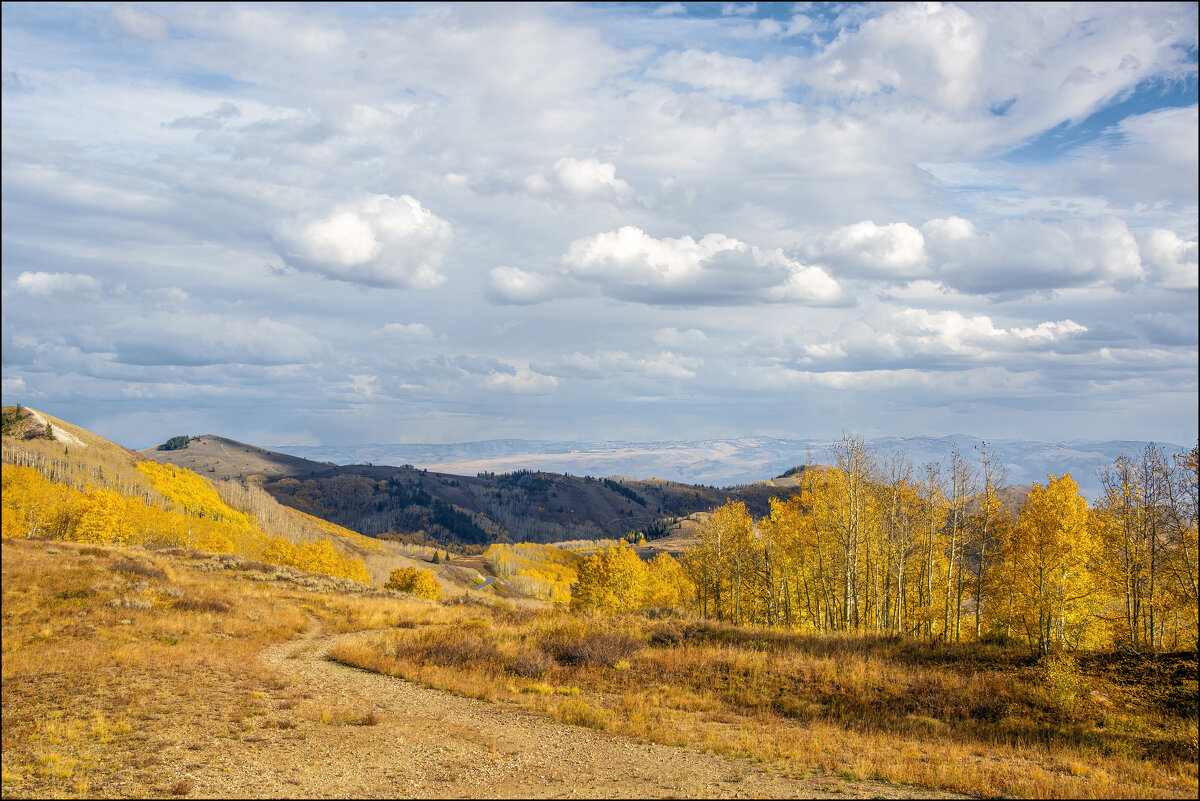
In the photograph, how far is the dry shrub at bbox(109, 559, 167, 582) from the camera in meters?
28.5

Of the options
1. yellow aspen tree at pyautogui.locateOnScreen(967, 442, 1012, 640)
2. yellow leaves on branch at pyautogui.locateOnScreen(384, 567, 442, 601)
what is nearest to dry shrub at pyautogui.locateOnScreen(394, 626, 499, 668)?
yellow aspen tree at pyautogui.locateOnScreen(967, 442, 1012, 640)

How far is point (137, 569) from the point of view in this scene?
101 ft

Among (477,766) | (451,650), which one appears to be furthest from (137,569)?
(477,766)

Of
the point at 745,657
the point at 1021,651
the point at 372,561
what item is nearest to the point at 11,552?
the point at 745,657

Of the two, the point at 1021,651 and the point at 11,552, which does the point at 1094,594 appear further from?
the point at 11,552

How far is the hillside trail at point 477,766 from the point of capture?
12.8 metres

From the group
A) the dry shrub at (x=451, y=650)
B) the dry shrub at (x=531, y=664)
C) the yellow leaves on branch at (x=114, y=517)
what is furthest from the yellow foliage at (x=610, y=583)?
the yellow leaves on branch at (x=114, y=517)

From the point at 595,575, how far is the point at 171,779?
54859 mm

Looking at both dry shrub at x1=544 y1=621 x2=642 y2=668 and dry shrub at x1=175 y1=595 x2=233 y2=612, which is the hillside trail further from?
dry shrub at x1=175 y1=595 x2=233 y2=612

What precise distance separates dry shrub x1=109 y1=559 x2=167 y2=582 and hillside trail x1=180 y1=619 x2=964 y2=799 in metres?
17.2

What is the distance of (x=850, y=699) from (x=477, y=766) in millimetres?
14391

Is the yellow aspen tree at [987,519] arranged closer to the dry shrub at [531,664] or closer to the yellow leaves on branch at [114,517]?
the dry shrub at [531,664]

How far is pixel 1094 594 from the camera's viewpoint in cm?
4041

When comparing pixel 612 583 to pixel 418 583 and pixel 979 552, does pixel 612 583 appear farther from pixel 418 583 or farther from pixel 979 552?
pixel 979 552
